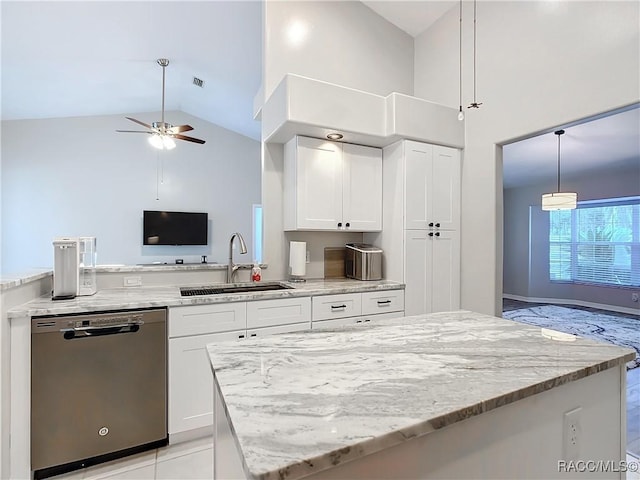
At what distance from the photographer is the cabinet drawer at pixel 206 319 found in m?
2.08

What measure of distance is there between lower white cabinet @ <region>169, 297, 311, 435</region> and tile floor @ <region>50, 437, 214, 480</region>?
0.13 meters

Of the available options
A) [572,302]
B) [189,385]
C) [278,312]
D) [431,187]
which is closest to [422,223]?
[431,187]

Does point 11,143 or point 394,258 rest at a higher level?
point 11,143

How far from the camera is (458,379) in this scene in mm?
878

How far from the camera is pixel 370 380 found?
863mm

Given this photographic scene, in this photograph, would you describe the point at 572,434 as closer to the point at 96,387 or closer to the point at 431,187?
the point at 96,387

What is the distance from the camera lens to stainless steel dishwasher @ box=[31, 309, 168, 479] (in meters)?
1.78

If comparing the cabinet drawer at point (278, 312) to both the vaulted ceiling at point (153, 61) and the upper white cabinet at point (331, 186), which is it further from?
the vaulted ceiling at point (153, 61)

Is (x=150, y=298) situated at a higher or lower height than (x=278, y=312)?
higher

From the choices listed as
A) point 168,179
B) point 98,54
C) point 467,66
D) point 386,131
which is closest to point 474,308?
point 386,131

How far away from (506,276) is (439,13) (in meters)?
6.45

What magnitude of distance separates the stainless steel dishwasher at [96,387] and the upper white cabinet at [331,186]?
1.39 metres

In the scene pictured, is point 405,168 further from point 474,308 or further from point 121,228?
point 121,228

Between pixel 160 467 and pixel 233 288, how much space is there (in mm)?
1222
